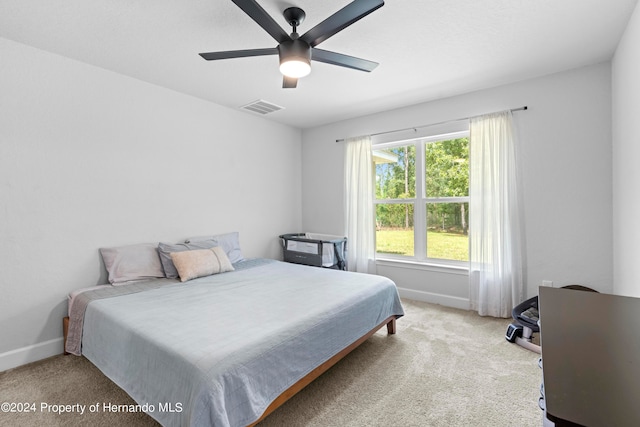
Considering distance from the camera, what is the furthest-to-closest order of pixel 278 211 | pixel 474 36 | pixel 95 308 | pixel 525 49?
pixel 278 211
pixel 525 49
pixel 474 36
pixel 95 308

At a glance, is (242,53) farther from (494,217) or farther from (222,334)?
(494,217)

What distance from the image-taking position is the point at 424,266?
3875 millimetres

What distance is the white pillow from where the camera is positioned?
2916 mm

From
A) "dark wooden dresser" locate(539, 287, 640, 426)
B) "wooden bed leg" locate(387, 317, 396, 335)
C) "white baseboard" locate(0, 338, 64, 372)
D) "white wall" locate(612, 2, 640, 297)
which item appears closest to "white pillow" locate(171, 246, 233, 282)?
"white baseboard" locate(0, 338, 64, 372)

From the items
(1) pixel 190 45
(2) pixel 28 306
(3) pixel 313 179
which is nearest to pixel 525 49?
(1) pixel 190 45

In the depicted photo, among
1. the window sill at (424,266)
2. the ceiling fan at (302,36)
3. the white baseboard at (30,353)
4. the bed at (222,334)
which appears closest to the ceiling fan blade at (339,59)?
the ceiling fan at (302,36)

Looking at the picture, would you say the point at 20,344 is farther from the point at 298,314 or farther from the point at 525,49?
the point at 525,49

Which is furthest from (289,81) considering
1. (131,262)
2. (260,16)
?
(131,262)

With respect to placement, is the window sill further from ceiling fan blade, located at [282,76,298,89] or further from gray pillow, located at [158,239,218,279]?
ceiling fan blade, located at [282,76,298,89]

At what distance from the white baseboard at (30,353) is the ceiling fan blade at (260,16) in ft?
10.00

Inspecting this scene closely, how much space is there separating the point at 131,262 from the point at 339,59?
262cm

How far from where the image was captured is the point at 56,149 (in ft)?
8.46

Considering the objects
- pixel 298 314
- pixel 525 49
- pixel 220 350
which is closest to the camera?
pixel 220 350

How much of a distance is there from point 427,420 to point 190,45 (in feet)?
10.4
